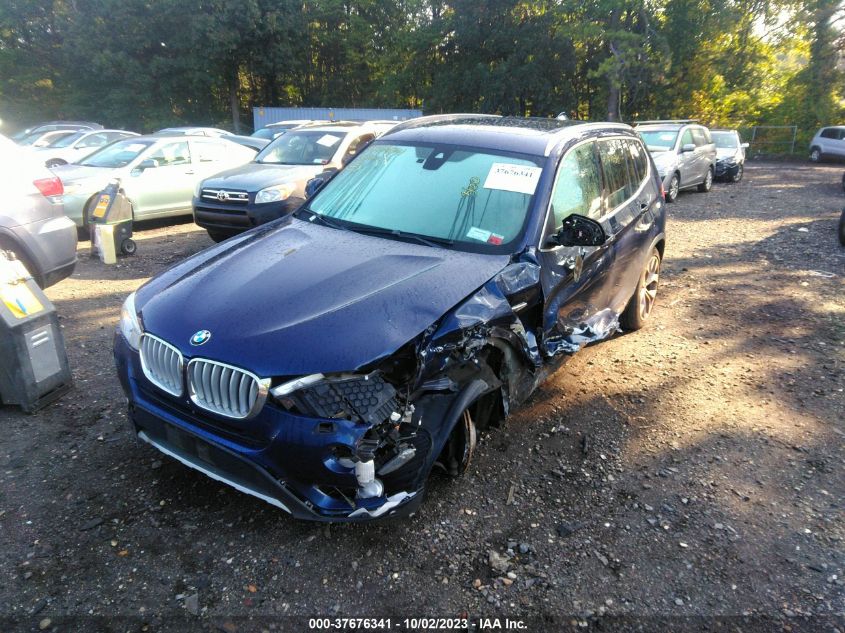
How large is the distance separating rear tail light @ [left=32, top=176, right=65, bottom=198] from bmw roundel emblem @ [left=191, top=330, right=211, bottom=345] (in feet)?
12.8

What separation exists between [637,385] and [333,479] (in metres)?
2.98

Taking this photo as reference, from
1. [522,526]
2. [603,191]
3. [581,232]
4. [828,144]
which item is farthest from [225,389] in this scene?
[828,144]

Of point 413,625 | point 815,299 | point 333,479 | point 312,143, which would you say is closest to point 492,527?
point 413,625

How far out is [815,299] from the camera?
6.58m

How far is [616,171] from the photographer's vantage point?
15.5 ft

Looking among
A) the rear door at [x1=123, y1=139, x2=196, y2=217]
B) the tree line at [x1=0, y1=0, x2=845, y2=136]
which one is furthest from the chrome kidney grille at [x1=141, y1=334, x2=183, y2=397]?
the tree line at [x1=0, y1=0, x2=845, y2=136]

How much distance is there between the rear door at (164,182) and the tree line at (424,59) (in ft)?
73.9

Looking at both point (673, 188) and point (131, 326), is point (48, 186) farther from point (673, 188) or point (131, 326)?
point (673, 188)

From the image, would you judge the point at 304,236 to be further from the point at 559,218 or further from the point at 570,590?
the point at 570,590

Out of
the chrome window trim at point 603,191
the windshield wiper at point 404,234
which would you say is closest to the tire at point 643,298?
the chrome window trim at point 603,191

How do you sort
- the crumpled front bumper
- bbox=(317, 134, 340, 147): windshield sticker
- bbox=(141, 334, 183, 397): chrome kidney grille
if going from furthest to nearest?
bbox=(317, 134, 340, 147): windshield sticker, bbox=(141, 334, 183, 397): chrome kidney grille, the crumpled front bumper

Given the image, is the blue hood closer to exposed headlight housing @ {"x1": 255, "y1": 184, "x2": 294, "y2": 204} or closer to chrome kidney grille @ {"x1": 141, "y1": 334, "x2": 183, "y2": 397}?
chrome kidney grille @ {"x1": 141, "y1": 334, "x2": 183, "y2": 397}

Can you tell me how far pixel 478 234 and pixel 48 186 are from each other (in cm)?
443

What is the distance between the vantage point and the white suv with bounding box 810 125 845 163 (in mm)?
23828
